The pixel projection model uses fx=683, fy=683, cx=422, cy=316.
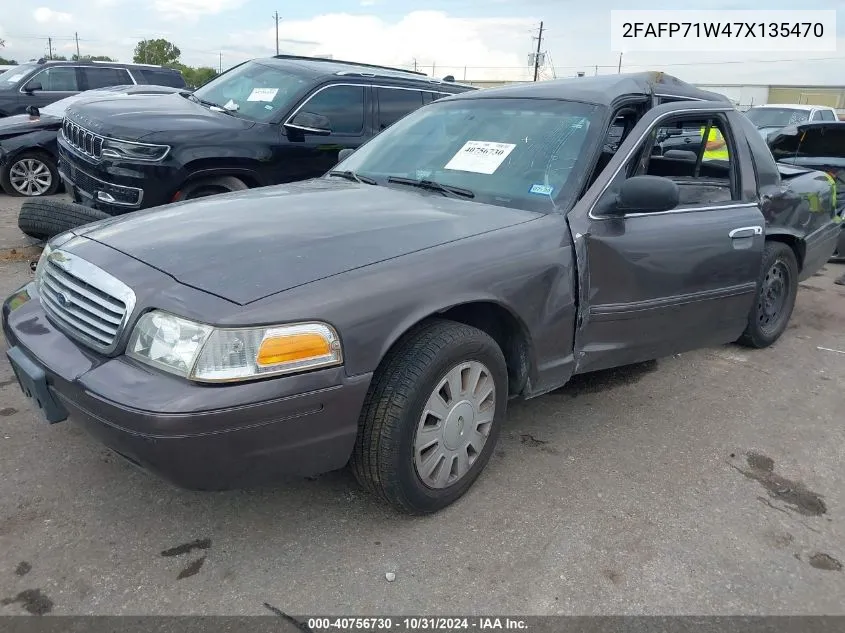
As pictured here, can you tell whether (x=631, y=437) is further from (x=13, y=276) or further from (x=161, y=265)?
(x=13, y=276)

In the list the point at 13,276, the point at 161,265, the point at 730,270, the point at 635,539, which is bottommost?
the point at 635,539

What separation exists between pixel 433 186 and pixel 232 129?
10.7 feet

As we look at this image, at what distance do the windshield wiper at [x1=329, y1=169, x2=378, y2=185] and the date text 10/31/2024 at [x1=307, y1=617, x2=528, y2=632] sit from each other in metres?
2.12

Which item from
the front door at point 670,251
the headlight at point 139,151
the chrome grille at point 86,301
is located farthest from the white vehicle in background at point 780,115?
the chrome grille at point 86,301

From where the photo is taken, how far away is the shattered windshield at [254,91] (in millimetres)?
6324

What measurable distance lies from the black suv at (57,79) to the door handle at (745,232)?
36.5 feet

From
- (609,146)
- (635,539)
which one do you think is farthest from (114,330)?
(609,146)

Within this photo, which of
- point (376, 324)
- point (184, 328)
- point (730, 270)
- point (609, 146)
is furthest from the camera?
point (730, 270)

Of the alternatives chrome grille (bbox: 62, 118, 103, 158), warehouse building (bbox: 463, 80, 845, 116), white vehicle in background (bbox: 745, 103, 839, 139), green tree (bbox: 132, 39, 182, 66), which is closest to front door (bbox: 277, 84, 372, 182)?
chrome grille (bbox: 62, 118, 103, 158)

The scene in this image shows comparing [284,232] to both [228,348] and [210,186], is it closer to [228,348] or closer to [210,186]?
[228,348]

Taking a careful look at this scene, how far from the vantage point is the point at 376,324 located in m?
2.30

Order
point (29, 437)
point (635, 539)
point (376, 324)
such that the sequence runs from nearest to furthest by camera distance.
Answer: point (376, 324), point (635, 539), point (29, 437)

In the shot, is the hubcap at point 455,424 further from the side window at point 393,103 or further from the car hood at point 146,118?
the side window at point 393,103

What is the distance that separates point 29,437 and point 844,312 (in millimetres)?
6078
